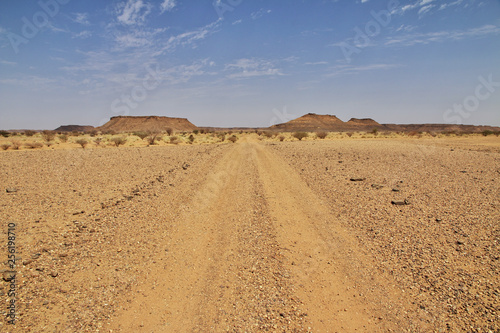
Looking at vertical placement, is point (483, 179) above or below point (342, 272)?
above

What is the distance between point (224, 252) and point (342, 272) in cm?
206

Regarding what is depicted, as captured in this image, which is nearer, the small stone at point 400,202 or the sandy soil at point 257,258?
the sandy soil at point 257,258

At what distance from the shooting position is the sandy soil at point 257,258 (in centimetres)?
333

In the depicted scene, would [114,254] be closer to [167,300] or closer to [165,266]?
[165,266]

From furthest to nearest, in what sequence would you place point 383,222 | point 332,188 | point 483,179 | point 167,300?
point 483,179 → point 332,188 → point 383,222 → point 167,300

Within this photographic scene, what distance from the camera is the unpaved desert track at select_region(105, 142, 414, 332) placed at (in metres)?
3.26

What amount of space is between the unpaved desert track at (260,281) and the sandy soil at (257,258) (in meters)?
0.02

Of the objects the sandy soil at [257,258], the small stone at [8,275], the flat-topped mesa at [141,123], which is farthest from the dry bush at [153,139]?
the flat-topped mesa at [141,123]

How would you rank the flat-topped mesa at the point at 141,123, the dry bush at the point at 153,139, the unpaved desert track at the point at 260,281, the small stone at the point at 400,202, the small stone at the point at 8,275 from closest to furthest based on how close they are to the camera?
the unpaved desert track at the point at 260,281 < the small stone at the point at 8,275 < the small stone at the point at 400,202 < the dry bush at the point at 153,139 < the flat-topped mesa at the point at 141,123

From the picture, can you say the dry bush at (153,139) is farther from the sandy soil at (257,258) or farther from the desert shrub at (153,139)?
the sandy soil at (257,258)

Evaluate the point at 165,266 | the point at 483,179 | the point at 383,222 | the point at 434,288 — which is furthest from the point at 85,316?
the point at 483,179

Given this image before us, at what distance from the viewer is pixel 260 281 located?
4.02 m

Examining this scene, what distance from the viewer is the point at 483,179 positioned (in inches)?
398

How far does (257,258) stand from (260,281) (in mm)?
661
